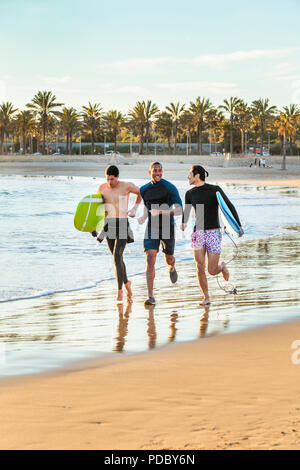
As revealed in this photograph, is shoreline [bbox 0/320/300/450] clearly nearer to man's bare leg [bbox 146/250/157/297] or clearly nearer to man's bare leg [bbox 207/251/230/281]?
man's bare leg [bbox 207/251/230/281]

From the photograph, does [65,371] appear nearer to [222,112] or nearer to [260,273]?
[260,273]

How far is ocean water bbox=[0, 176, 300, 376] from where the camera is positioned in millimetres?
6477

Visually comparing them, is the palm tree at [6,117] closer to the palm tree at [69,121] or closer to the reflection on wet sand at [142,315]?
the palm tree at [69,121]

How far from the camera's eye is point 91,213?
837 centimetres

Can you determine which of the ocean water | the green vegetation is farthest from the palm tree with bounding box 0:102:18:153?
the ocean water

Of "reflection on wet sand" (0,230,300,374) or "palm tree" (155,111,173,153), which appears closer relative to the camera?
"reflection on wet sand" (0,230,300,374)

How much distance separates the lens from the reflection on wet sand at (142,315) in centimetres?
650

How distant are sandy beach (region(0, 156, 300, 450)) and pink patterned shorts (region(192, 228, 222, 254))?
113 cm

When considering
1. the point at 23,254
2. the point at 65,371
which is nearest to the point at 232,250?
the point at 23,254

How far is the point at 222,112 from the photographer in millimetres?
137250

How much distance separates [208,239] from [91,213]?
151 centimetres

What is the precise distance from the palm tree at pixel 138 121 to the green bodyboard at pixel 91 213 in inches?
4884

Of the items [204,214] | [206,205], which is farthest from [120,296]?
[206,205]
